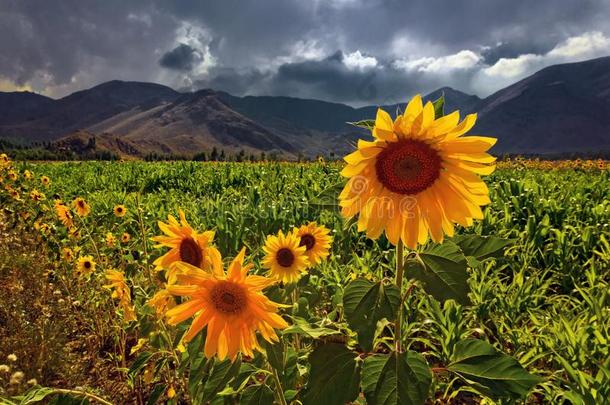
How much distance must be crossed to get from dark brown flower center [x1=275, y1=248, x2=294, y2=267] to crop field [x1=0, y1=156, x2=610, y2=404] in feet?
0.20

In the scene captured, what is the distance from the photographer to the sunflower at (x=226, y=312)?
3.53 ft

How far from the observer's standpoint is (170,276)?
136 centimetres

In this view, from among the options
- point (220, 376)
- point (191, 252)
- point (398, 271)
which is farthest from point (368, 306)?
point (191, 252)

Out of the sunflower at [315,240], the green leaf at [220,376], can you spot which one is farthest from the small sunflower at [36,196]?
the green leaf at [220,376]

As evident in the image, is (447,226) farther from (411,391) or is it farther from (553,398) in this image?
(553,398)

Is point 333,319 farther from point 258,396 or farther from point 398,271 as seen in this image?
point 398,271

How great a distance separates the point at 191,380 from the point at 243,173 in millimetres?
9810

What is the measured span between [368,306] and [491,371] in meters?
0.39

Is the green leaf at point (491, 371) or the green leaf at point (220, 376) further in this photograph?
the green leaf at point (220, 376)

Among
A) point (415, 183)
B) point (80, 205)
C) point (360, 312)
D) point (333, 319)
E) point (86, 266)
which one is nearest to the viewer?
point (360, 312)

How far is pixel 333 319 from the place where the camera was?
223cm

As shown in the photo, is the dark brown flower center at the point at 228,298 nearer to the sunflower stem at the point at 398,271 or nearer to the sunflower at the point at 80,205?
the sunflower stem at the point at 398,271

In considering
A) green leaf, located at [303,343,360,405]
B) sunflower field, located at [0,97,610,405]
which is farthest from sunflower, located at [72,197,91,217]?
green leaf, located at [303,343,360,405]

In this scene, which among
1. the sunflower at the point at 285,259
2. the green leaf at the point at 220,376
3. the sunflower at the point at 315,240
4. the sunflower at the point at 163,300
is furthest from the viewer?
the sunflower at the point at 315,240
